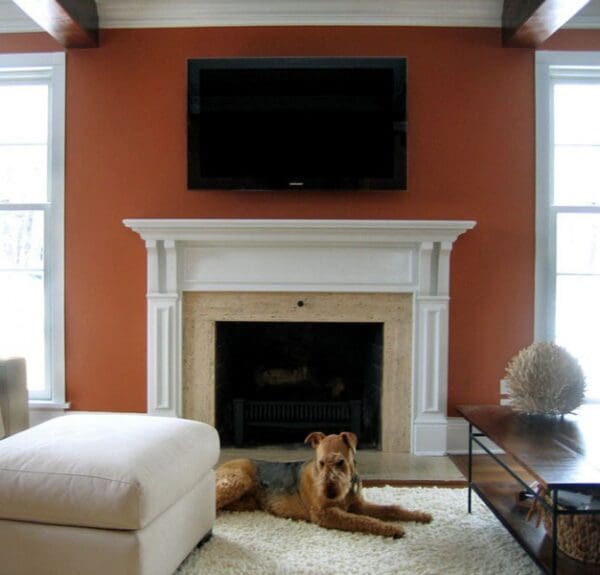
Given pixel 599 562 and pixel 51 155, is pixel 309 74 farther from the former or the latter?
pixel 599 562

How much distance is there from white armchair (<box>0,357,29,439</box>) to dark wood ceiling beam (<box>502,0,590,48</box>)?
116 inches

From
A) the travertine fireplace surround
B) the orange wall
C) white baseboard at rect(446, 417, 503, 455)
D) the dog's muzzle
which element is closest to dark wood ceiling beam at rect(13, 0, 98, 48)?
the orange wall

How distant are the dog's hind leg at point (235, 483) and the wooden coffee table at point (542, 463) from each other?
0.87 metres

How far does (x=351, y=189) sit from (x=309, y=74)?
2.17 feet

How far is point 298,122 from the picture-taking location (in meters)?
3.19

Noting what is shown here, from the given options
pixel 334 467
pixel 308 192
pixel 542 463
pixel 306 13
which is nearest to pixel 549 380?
pixel 542 463

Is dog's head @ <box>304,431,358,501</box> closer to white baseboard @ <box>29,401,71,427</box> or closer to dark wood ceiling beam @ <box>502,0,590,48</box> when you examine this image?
white baseboard @ <box>29,401,71,427</box>

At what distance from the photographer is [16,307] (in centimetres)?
347

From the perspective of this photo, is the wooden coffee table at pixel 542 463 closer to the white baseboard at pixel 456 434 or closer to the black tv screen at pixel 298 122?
the white baseboard at pixel 456 434

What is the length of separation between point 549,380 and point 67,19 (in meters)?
2.83

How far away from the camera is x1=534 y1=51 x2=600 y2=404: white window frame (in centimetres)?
328

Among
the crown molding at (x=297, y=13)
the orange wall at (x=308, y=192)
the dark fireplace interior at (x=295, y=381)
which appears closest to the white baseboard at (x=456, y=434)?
the orange wall at (x=308, y=192)

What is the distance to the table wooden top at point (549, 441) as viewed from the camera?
1503 millimetres

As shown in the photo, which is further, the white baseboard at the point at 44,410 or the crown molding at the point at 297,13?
the white baseboard at the point at 44,410
